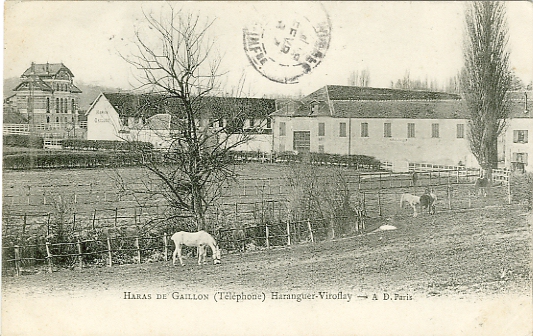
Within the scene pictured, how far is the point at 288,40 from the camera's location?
17.0 ft

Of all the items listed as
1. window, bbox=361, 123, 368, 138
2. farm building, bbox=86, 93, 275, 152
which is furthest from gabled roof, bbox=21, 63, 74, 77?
window, bbox=361, 123, 368, 138

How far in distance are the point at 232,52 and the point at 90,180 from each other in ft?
6.39

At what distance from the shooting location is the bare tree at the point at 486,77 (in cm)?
523

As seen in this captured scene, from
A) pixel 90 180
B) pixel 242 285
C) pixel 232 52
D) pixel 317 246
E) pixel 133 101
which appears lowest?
pixel 242 285

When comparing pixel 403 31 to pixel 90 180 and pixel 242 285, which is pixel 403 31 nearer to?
pixel 242 285

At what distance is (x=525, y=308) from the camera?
5.11 m

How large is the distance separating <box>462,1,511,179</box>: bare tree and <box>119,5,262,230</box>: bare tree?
7.69ft

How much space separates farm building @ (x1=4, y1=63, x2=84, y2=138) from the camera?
16.9ft

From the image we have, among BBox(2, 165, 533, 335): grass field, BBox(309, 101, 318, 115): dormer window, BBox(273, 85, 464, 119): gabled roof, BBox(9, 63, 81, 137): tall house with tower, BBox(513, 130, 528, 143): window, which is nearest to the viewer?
BBox(2, 165, 533, 335): grass field

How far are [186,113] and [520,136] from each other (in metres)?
3.38

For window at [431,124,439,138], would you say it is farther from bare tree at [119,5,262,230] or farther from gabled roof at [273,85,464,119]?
bare tree at [119,5,262,230]

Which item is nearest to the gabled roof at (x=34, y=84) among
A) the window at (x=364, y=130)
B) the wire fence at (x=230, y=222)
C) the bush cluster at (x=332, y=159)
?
the wire fence at (x=230, y=222)

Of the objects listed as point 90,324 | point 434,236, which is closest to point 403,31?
point 434,236

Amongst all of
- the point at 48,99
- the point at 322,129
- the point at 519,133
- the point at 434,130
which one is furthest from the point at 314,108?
the point at 48,99
